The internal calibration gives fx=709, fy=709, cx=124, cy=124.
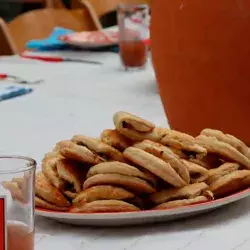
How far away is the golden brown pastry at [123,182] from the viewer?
628 millimetres

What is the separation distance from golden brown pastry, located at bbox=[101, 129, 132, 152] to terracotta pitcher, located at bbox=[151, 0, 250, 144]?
0.75 ft

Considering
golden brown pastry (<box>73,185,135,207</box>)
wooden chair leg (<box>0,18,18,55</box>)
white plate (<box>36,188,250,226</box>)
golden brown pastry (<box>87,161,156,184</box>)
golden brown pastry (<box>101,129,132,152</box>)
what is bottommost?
wooden chair leg (<box>0,18,18,55</box>)

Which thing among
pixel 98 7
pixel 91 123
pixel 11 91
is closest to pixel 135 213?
pixel 91 123

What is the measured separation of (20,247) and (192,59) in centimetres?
43

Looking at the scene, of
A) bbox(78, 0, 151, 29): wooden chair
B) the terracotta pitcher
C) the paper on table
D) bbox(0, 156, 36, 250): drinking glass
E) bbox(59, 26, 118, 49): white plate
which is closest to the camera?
bbox(0, 156, 36, 250): drinking glass

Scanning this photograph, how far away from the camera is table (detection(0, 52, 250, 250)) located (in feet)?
2.05

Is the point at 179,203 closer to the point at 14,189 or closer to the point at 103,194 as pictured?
the point at 103,194

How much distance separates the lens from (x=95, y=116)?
1.20 m

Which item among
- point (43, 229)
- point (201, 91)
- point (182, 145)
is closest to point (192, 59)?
point (201, 91)

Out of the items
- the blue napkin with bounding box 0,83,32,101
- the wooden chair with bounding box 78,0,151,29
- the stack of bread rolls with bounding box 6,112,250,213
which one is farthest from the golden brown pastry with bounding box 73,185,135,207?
the wooden chair with bounding box 78,0,151,29

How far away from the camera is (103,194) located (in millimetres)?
631

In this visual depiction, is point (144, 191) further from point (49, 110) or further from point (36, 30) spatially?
point (36, 30)

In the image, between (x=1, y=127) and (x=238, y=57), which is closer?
(x=238, y=57)

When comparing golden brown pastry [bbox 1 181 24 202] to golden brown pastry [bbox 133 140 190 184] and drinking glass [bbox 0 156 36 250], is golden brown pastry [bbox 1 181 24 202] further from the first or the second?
golden brown pastry [bbox 133 140 190 184]
